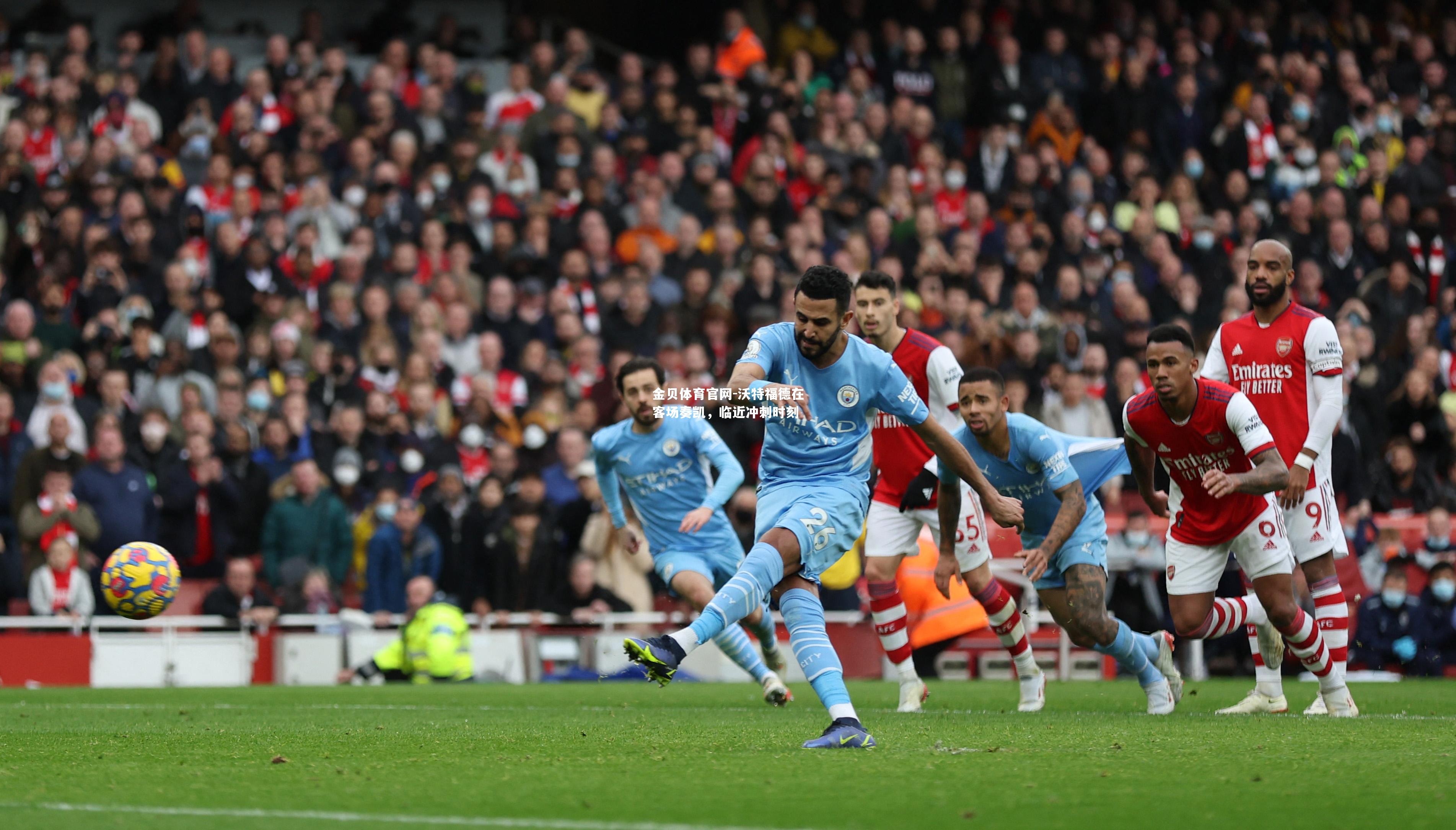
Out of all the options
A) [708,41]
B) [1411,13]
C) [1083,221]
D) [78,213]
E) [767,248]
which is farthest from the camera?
[1411,13]

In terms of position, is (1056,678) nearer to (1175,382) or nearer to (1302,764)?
(1175,382)

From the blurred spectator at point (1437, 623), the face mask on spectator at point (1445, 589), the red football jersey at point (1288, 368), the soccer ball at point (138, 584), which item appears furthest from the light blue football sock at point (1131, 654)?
the face mask on spectator at point (1445, 589)

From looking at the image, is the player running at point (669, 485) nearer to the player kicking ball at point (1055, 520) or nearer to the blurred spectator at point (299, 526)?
the player kicking ball at point (1055, 520)

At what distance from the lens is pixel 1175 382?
32.4 ft

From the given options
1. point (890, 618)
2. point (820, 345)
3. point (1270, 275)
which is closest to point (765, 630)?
point (890, 618)

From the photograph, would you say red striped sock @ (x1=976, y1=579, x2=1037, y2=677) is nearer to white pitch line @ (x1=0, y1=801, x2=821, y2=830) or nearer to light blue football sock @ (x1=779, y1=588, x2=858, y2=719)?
light blue football sock @ (x1=779, y1=588, x2=858, y2=719)

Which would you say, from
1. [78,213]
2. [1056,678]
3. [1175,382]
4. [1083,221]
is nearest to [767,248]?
[1083,221]

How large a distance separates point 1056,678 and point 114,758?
10560 millimetres

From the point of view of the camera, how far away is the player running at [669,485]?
12672 mm

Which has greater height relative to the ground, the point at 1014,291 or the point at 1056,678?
the point at 1014,291

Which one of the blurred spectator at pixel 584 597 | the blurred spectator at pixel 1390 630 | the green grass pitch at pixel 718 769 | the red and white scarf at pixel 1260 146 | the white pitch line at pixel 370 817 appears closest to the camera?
the white pitch line at pixel 370 817

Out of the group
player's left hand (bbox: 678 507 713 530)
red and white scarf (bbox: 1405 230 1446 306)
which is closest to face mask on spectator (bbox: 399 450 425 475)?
player's left hand (bbox: 678 507 713 530)

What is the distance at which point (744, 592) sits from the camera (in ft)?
24.9

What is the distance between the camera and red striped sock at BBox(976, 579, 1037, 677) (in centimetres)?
1127
